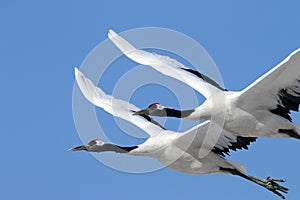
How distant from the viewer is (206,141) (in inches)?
864

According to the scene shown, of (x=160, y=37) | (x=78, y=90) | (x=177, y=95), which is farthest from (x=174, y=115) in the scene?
(x=78, y=90)

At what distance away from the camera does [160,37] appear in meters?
23.0

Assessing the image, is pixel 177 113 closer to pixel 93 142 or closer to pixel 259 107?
pixel 259 107

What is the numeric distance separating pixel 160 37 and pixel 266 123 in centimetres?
408

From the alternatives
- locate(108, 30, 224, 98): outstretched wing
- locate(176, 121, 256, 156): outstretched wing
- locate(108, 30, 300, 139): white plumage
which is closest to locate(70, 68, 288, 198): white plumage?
locate(176, 121, 256, 156): outstretched wing

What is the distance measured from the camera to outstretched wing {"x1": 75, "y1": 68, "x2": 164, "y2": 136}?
2412 cm

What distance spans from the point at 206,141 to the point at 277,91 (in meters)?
2.60

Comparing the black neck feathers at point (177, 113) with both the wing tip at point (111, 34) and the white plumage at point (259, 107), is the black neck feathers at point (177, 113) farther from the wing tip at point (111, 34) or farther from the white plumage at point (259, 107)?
the wing tip at point (111, 34)

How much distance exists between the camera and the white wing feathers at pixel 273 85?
19106mm

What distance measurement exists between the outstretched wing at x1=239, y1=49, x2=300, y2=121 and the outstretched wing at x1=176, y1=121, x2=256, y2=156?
1.39 m

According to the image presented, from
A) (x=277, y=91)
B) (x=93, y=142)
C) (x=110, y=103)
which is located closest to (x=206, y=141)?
(x=277, y=91)

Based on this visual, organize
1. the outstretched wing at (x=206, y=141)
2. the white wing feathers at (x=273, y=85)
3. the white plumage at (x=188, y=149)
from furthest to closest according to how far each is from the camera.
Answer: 1. the white plumage at (x=188, y=149)
2. the outstretched wing at (x=206, y=141)
3. the white wing feathers at (x=273, y=85)

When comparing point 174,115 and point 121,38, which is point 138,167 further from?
point 121,38

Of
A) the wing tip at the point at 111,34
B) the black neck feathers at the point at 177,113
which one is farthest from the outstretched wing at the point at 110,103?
the black neck feathers at the point at 177,113
